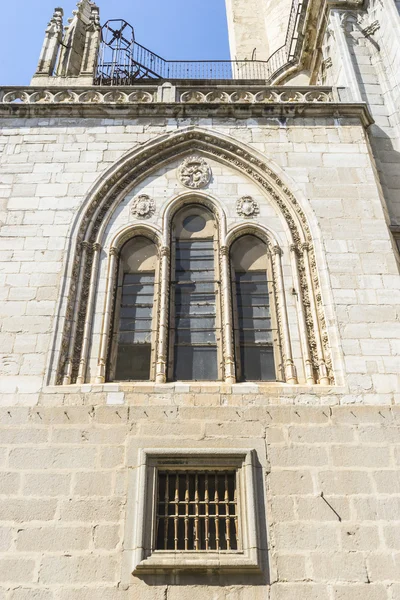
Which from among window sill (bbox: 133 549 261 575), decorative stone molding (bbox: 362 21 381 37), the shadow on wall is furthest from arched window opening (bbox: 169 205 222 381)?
decorative stone molding (bbox: 362 21 381 37)

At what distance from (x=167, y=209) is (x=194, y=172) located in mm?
871

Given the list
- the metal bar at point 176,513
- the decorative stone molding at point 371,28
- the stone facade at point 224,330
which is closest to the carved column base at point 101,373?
the stone facade at point 224,330

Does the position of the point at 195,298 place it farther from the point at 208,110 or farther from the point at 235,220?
the point at 208,110

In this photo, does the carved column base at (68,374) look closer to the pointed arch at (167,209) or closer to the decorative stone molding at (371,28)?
the pointed arch at (167,209)

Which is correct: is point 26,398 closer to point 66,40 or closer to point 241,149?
point 241,149

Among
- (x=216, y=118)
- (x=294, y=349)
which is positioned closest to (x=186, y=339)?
(x=294, y=349)

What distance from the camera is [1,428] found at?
6.14 meters

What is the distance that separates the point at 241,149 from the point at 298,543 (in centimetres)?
585

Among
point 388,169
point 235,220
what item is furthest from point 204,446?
point 388,169

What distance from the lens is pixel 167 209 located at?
8.38 metres

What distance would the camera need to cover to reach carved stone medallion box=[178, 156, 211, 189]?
341 inches

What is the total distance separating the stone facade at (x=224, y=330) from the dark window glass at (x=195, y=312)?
1.06 feet

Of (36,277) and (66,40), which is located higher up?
(66,40)

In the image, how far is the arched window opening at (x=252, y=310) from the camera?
7.07m
